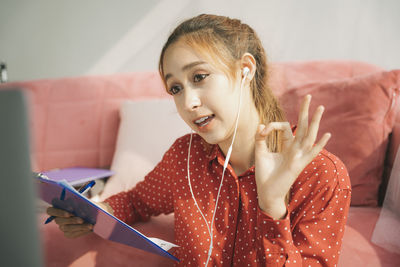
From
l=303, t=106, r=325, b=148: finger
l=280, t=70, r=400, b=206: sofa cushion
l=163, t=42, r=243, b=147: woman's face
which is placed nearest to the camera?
l=303, t=106, r=325, b=148: finger

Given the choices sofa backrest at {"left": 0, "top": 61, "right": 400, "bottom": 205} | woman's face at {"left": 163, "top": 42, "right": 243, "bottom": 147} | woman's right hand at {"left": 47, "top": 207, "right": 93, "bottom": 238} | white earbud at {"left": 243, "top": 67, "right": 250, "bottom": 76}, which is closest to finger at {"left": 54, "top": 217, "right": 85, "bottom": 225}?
woman's right hand at {"left": 47, "top": 207, "right": 93, "bottom": 238}

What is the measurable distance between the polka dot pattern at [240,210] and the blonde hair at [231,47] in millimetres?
132

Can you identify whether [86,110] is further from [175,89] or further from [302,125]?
[302,125]

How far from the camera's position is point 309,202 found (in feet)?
2.22

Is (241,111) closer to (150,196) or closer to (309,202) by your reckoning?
(309,202)

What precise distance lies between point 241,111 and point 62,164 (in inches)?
45.1

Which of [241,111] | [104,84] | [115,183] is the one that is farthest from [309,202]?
[104,84]

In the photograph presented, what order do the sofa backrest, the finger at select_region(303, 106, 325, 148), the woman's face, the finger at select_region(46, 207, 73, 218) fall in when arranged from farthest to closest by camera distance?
the sofa backrest
the finger at select_region(46, 207, 73, 218)
the woman's face
the finger at select_region(303, 106, 325, 148)

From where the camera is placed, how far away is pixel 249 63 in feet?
2.51

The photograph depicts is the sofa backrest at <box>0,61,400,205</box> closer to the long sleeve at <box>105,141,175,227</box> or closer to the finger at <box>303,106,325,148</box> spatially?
the long sleeve at <box>105,141,175,227</box>

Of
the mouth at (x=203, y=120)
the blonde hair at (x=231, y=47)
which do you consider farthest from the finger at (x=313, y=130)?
the mouth at (x=203, y=120)

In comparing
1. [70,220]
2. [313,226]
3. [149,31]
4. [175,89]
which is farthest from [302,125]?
[149,31]

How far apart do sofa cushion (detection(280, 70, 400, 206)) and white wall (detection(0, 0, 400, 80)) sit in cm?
59

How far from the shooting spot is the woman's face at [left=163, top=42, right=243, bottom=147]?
0.72 meters
